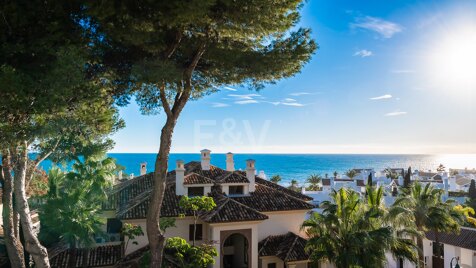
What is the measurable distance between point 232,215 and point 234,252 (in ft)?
17.4

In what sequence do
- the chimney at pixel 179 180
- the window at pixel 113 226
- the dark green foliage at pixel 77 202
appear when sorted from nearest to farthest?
1. the dark green foliage at pixel 77 202
2. the chimney at pixel 179 180
3. the window at pixel 113 226

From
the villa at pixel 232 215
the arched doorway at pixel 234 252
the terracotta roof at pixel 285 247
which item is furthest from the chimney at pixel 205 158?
the terracotta roof at pixel 285 247

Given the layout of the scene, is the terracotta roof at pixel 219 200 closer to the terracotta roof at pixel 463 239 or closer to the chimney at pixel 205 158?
the chimney at pixel 205 158

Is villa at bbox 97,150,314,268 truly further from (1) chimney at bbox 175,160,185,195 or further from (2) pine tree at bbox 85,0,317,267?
(2) pine tree at bbox 85,0,317,267

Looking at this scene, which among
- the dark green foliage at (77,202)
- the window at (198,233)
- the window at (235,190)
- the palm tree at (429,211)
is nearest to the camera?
the dark green foliage at (77,202)

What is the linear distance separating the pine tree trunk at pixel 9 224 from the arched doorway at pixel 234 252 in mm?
12332

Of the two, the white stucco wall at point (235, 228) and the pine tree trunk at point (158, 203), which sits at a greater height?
the pine tree trunk at point (158, 203)

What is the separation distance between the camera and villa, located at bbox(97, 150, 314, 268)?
18.3 m

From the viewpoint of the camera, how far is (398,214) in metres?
16.9

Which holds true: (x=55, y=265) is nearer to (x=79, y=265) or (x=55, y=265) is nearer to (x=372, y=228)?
(x=79, y=265)

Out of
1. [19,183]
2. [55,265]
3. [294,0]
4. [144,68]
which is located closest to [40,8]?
[144,68]

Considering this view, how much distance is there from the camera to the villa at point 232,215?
18328 millimetres

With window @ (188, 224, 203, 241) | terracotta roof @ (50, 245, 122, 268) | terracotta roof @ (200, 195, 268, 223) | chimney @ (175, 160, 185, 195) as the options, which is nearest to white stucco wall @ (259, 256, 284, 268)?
terracotta roof @ (200, 195, 268, 223)

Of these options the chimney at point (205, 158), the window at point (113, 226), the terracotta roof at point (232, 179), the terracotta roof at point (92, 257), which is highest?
the chimney at point (205, 158)
